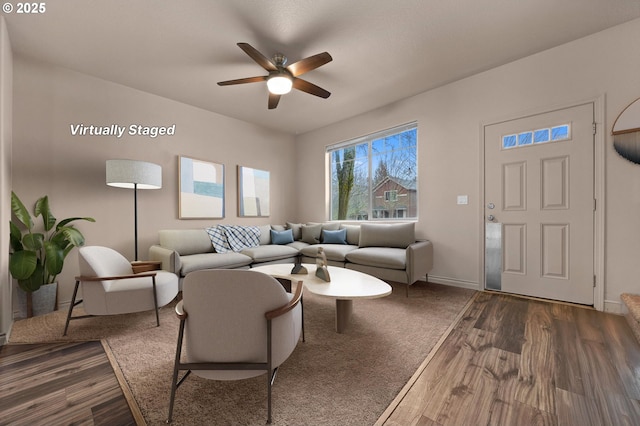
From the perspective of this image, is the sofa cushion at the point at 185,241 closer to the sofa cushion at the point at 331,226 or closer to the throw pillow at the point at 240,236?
the throw pillow at the point at 240,236

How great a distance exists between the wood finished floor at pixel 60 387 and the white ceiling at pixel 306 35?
8.98 feet

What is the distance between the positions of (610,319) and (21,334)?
203 inches

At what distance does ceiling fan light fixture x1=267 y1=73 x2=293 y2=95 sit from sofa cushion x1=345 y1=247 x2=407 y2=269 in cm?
223

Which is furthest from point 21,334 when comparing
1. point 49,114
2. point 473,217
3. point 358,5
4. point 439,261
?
point 473,217

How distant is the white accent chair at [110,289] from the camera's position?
2.04 metres

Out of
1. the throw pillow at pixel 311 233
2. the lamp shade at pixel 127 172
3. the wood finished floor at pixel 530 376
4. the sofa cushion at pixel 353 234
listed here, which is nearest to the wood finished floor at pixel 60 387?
the wood finished floor at pixel 530 376

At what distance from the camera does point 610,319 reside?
2219 millimetres

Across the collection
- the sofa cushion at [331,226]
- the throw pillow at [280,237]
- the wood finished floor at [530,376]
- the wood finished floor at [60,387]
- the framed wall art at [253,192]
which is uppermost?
the framed wall art at [253,192]

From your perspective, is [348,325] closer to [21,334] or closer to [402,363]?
[402,363]

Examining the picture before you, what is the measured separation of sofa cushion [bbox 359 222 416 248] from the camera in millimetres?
3529

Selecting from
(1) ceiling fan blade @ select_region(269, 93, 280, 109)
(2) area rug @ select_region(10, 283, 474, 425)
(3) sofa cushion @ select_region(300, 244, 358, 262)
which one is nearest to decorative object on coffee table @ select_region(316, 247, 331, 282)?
(2) area rug @ select_region(10, 283, 474, 425)

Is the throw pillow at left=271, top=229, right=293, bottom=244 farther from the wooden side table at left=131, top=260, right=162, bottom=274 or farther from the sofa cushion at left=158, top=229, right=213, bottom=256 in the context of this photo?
the wooden side table at left=131, top=260, right=162, bottom=274

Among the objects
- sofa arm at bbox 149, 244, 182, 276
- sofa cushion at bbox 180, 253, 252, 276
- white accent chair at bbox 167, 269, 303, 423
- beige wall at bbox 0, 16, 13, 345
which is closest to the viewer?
white accent chair at bbox 167, 269, 303, 423

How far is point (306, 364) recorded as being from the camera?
1616 mm
